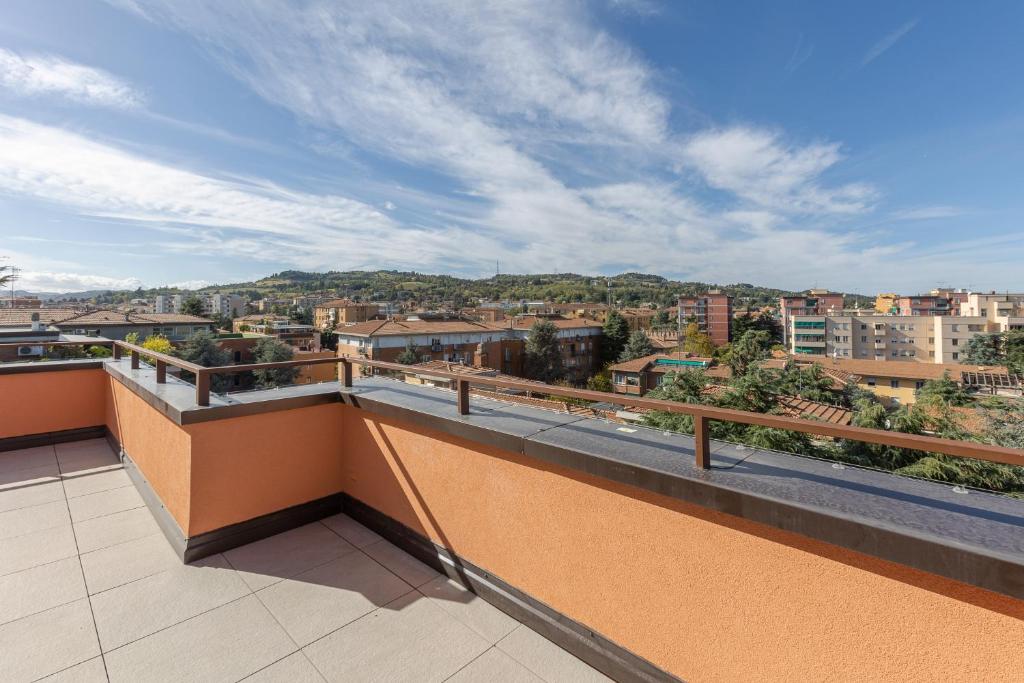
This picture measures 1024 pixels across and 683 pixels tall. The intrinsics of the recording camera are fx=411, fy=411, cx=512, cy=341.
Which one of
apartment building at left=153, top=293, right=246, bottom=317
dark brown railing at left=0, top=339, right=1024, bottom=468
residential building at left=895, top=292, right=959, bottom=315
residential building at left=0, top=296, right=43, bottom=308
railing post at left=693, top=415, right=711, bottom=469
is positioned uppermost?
apartment building at left=153, top=293, right=246, bottom=317

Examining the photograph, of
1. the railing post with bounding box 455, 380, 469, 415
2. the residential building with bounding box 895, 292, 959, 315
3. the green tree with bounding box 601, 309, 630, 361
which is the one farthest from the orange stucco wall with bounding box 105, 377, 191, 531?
the residential building with bounding box 895, 292, 959, 315

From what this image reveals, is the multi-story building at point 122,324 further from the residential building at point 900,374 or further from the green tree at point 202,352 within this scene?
the residential building at point 900,374

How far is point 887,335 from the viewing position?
Answer: 160ft

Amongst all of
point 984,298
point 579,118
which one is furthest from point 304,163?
point 984,298

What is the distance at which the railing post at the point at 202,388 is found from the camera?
101 inches

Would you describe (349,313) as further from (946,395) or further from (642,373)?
(946,395)

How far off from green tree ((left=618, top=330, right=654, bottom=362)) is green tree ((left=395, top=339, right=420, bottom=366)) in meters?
20.0

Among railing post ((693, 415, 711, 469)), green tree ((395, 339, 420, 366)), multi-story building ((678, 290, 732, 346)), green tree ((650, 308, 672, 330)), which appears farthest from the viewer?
green tree ((650, 308, 672, 330))

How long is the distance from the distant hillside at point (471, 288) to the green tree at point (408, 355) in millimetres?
40683

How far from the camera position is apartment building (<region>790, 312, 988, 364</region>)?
4503cm

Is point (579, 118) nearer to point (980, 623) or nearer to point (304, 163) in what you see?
point (304, 163)

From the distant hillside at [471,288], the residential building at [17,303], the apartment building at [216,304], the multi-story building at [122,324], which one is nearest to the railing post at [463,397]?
the multi-story building at [122,324]

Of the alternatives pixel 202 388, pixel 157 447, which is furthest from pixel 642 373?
pixel 202 388

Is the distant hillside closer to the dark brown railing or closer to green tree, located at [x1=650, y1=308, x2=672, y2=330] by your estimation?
green tree, located at [x1=650, y1=308, x2=672, y2=330]
